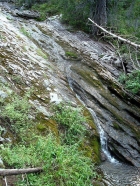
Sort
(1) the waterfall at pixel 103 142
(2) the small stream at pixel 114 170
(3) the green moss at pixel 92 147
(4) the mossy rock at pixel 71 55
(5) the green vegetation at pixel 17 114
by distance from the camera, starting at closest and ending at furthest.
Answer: (5) the green vegetation at pixel 17 114, (2) the small stream at pixel 114 170, (3) the green moss at pixel 92 147, (1) the waterfall at pixel 103 142, (4) the mossy rock at pixel 71 55

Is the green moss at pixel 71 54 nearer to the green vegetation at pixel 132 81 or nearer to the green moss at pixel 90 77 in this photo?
the green moss at pixel 90 77

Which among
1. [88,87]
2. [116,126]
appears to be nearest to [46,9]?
[88,87]

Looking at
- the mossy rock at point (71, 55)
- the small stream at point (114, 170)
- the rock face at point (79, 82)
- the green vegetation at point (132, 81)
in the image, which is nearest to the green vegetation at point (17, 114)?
the rock face at point (79, 82)

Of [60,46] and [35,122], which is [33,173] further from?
[60,46]

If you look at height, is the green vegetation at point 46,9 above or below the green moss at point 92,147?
Result: above

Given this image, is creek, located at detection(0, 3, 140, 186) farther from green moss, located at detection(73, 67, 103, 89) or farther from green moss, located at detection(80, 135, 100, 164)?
green moss, located at detection(80, 135, 100, 164)

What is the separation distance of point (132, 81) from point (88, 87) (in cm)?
194

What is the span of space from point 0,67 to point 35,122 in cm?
279

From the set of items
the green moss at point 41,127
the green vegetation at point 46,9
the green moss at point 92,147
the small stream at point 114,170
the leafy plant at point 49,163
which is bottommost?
the small stream at point 114,170

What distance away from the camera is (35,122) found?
7484 millimetres

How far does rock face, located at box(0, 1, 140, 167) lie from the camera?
891 cm

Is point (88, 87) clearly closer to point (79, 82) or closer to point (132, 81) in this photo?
point (79, 82)

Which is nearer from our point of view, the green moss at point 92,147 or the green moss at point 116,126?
the green moss at point 92,147

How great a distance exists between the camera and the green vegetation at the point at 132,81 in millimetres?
10867
